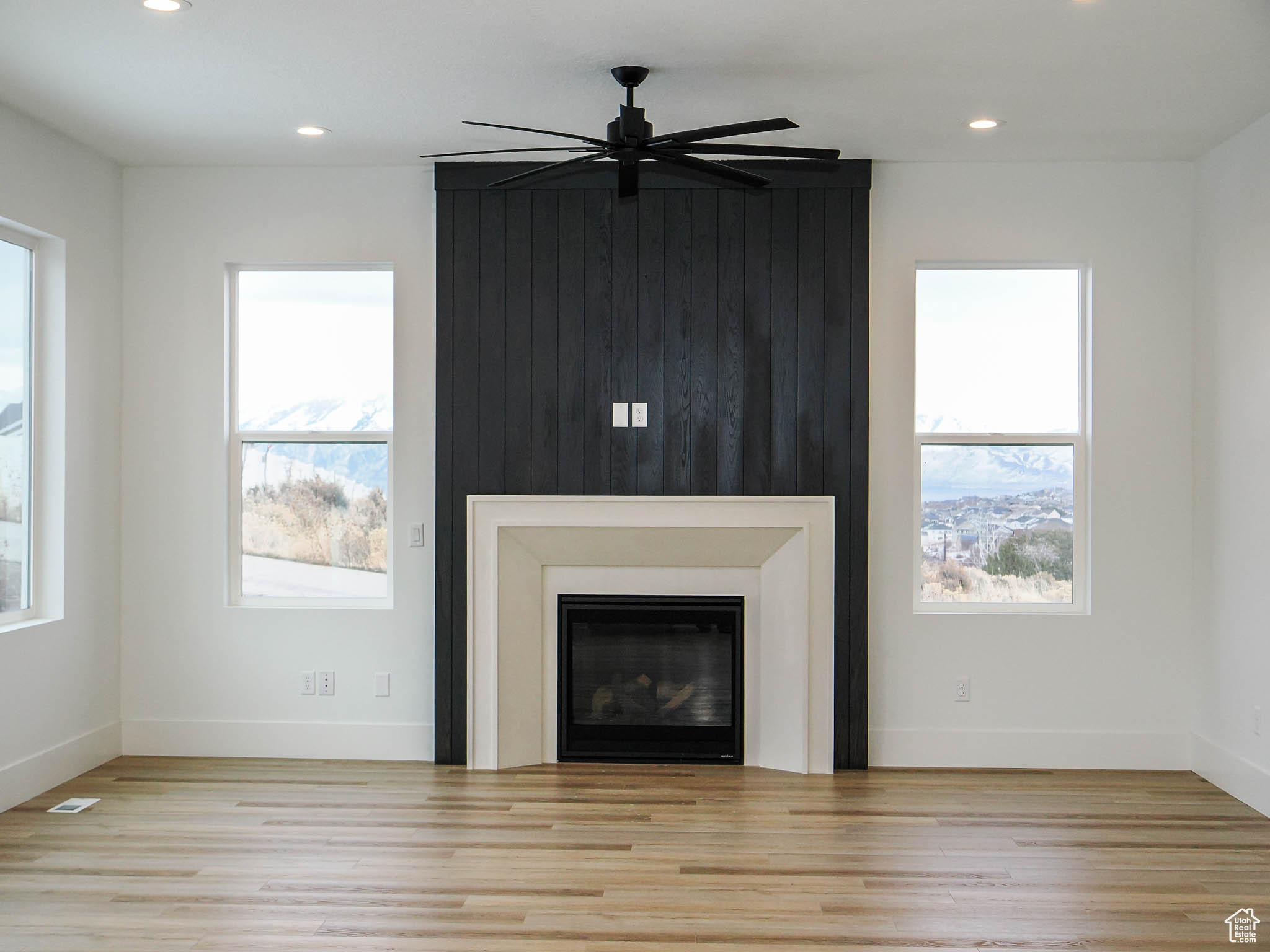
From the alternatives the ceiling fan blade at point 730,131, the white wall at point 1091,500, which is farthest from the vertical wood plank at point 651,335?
the ceiling fan blade at point 730,131

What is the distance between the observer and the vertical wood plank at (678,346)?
4.41 meters

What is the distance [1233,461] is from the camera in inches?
161

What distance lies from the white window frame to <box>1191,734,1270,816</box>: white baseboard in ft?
16.8

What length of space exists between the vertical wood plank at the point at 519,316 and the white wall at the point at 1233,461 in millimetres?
3010

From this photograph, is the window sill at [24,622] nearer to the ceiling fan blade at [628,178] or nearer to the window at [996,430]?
the ceiling fan blade at [628,178]

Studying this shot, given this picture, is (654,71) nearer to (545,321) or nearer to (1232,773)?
(545,321)

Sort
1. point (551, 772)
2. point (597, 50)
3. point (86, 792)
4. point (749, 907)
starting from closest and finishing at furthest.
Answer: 1. point (749, 907)
2. point (597, 50)
3. point (86, 792)
4. point (551, 772)

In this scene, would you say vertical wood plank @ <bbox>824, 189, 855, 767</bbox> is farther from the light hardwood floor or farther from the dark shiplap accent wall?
the light hardwood floor

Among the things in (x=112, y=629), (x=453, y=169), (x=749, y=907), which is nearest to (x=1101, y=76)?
(x=453, y=169)

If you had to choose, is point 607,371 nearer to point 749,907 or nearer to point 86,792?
point 749,907

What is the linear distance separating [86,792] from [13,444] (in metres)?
1.48

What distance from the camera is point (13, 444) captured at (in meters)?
4.03

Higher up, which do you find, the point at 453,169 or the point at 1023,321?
the point at 453,169

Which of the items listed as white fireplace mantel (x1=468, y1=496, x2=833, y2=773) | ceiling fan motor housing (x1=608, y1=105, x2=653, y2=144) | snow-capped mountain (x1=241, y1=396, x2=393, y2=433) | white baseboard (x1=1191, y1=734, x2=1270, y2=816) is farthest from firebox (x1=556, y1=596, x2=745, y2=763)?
ceiling fan motor housing (x1=608, y1=105, x2=653, y2=144)
